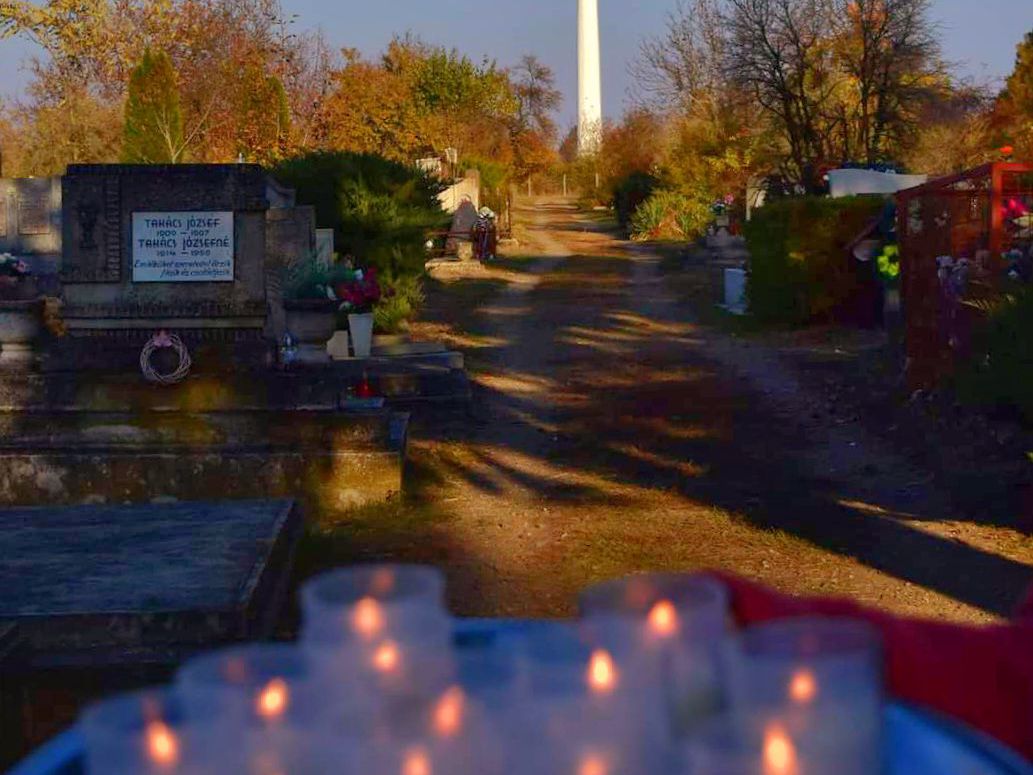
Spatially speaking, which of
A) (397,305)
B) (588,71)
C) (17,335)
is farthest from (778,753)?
(588,71)

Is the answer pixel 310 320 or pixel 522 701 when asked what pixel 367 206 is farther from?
pixel 522 701

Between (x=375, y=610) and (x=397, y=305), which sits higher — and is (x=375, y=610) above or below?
below

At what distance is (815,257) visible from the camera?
621 inches

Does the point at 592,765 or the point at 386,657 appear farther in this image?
the point at 386,657

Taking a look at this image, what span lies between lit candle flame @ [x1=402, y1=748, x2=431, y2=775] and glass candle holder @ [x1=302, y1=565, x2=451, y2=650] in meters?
0.16

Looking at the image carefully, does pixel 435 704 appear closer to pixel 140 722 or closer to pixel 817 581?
pixel 140 722

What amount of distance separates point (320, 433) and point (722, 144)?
1182 inches

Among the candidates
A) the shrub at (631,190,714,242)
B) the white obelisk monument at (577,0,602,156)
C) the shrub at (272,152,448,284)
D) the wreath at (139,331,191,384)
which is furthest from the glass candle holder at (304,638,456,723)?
the white obelisk monument at (577,0,602,156)

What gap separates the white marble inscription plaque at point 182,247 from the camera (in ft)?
25.2

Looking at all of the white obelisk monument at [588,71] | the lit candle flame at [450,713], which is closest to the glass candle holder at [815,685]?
the lit candle flame at [450,713]

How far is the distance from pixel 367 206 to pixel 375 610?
49.5 ft

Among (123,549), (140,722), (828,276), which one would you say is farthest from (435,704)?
(828,276)

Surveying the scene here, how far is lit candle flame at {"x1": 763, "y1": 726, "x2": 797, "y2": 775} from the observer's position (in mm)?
1015

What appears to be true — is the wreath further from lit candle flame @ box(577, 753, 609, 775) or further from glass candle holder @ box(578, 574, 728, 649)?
lit candle flame @ box(577, 753, 609, 775)
